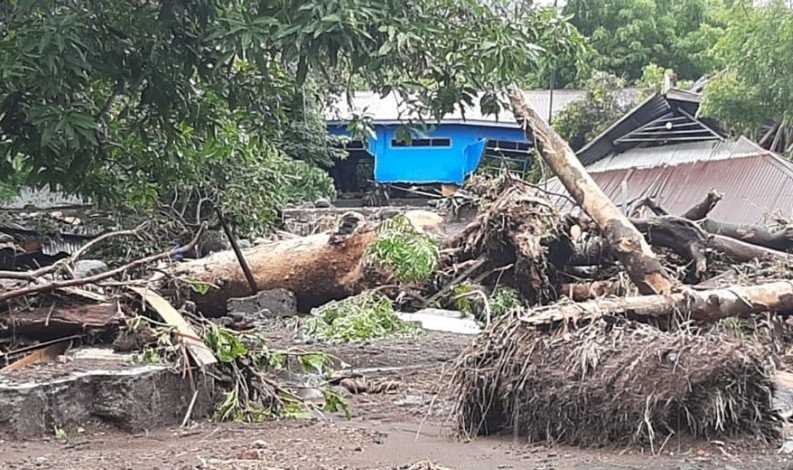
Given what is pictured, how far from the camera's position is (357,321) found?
9750 millimetres

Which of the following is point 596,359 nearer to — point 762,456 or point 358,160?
point 762,456

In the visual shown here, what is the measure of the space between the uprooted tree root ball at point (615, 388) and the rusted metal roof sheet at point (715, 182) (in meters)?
7.60

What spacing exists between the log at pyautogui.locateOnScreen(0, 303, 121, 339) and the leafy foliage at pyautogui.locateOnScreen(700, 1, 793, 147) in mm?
10548

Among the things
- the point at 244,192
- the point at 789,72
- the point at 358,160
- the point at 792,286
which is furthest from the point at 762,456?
the point at 358,160

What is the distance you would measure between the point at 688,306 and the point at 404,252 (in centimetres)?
373

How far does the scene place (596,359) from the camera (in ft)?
16.8

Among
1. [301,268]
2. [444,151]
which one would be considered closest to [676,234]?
[301,268]

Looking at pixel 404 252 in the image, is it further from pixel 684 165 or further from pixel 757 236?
pixel 684 165

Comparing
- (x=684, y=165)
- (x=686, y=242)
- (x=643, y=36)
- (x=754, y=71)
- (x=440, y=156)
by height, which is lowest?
(x=686, y=242)

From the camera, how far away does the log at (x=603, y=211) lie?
803cm

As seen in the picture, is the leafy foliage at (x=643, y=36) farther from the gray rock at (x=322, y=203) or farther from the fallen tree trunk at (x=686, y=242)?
the fallen tree trunk at (x=686, y=242)

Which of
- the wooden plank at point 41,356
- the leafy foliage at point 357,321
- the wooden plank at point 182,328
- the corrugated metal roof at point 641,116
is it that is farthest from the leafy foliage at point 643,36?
the wooden plank at point 41,356

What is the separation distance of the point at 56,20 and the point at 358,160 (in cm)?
2188

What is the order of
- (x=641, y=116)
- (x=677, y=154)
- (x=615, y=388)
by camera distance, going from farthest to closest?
(x=641, y=116) < (x=677, y=154) < (x=615, y=388)
